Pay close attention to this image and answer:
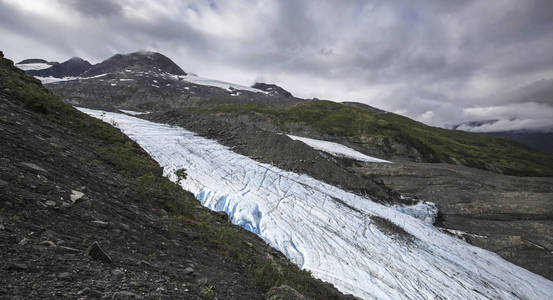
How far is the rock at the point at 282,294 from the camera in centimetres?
495

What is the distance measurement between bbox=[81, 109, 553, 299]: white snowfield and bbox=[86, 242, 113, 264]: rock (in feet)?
28.4

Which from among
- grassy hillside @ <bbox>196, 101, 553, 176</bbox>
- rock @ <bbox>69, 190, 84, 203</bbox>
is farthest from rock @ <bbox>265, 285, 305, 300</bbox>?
grassy hillside @ <bbox>196, 101, 553, 176</bbox>

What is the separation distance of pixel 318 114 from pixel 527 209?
6064cm

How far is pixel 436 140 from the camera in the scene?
297ft

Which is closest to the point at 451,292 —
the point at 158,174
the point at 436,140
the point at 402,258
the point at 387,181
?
the point at 402,258

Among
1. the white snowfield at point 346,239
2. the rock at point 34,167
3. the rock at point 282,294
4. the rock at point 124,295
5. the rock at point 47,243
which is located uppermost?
the rock at point 34,167

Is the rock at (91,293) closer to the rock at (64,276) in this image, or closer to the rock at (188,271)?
the rock at (64,276)

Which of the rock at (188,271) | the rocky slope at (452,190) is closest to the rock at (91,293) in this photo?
the rock at (188,271)

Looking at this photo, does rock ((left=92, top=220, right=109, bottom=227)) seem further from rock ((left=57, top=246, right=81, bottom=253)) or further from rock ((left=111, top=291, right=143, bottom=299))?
rock ((left=111, top=291, right=143, bottom=299))

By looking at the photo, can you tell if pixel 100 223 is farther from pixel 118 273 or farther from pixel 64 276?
pixel 64 276

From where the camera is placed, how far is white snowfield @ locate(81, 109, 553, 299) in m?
11.6

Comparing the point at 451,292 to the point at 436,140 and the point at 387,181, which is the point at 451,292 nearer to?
the point at 387,181

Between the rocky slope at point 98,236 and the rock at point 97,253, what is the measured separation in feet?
0.05

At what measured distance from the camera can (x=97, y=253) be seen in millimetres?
3900
